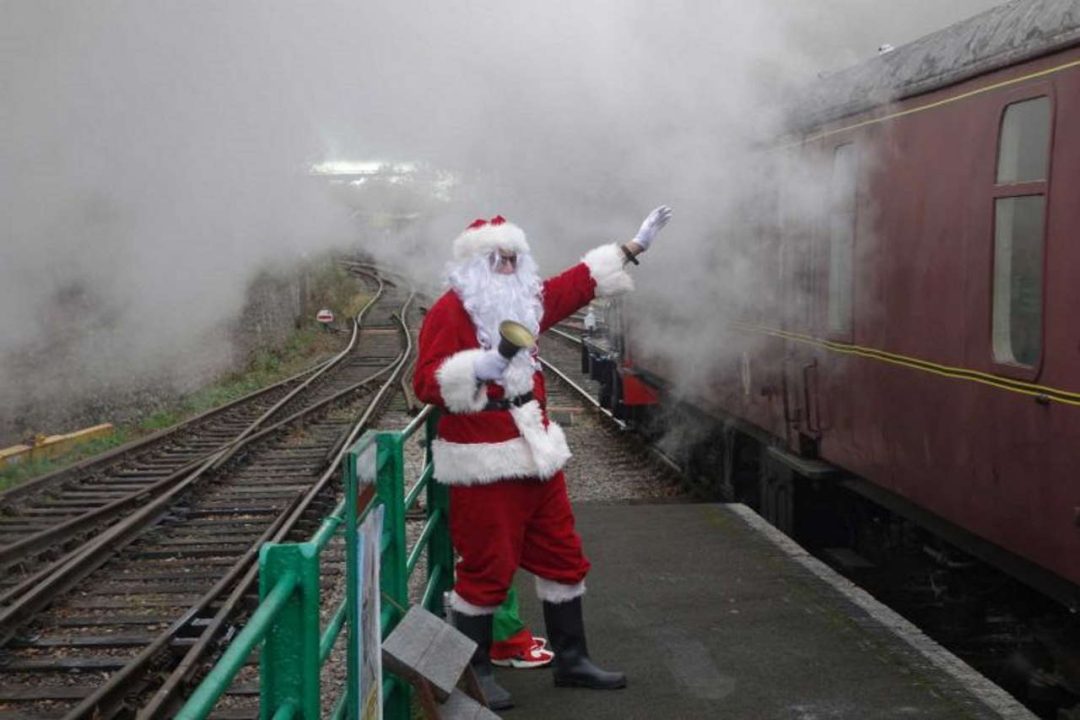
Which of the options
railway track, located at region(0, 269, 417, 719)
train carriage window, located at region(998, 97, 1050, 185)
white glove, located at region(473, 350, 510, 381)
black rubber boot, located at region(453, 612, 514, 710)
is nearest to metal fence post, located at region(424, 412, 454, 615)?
black rubber boot, located at region(453, 612, 514, 710)

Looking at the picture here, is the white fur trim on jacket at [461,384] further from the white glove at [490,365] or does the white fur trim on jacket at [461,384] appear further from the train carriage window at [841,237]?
the train carriage window at [841,237]

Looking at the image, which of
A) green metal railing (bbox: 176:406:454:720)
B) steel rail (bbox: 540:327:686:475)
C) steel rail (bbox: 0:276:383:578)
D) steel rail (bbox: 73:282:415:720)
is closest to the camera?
green metal railing (bbox: 176:406:454:720)

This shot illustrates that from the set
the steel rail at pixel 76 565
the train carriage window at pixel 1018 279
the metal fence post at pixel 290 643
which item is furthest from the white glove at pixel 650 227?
the steel rail at pixel 76 565

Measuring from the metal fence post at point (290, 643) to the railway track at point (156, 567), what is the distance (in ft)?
9.30

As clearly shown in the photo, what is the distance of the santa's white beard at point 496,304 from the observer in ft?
14.4

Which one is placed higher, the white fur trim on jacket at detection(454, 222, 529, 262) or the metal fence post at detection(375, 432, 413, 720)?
the white fur trim on jacket at detection(454, 222, 529, 262)

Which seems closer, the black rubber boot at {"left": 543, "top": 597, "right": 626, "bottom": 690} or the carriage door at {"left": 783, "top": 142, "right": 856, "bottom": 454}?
the black rubber boot at {"left": 543, "top": 597, "right": 626, "bottom": 690}

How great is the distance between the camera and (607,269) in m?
4.73

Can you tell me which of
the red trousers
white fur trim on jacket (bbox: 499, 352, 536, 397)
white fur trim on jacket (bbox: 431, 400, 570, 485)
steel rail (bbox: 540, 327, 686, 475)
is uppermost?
white fur trim on jacket (bbox: 499, 352, 536, 397)

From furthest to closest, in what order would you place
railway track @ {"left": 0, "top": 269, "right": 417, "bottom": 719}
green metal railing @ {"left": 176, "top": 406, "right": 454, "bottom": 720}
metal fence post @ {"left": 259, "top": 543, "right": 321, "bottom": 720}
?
railway track @ {"left": 0, "top": 269, "right": 417, "bottom": 719}, metal fence post @ {"left": 259, "top": 543, "right": 321, "bottom": 720}, green metal railing @ {"left": 176, "top": 406, "right": 454, "bottom": 720}

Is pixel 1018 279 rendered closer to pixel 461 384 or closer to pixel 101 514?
pixel 461 384

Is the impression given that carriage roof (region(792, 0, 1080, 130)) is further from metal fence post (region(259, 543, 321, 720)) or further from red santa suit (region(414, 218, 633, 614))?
metal fence post (region(259, 543, 321, 720))

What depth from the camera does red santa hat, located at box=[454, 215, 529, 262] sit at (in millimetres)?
4453

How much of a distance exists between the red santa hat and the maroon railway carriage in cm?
169
